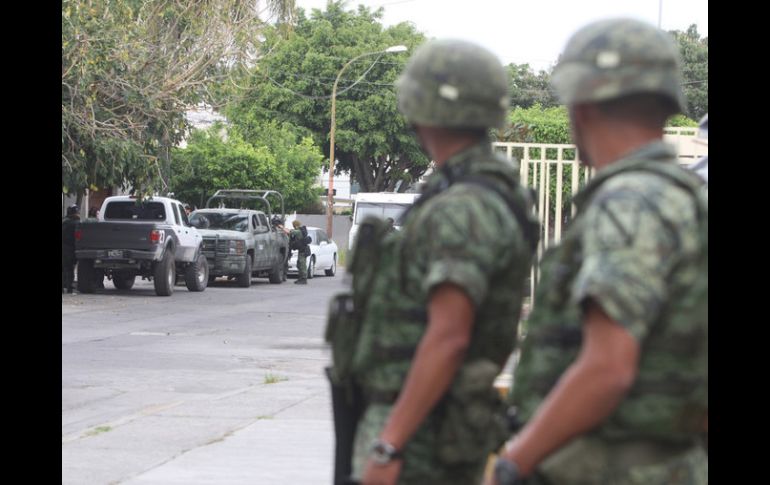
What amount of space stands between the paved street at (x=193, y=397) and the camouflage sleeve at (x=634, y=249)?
16.4 feet

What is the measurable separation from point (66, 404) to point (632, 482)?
8354 mm

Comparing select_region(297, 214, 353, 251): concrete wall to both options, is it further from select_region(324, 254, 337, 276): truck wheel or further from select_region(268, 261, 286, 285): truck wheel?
select_region(268, 261, 286, 285): truck wheel

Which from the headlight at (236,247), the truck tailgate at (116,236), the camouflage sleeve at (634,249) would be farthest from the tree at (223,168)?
the camouflage sleeve at (634,249)

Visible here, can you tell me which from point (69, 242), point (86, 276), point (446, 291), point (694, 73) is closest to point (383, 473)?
point (446, 291)

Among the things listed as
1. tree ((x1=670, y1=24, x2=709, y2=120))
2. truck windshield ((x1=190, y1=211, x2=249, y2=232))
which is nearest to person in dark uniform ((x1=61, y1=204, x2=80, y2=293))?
truck windshield ((x1=190, y1=211, x2=249, y2=232))

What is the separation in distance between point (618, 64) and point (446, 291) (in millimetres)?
631

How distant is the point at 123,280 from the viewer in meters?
25.8

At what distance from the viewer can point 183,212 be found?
2484 centimetres

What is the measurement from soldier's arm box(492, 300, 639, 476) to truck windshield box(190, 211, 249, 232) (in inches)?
1009

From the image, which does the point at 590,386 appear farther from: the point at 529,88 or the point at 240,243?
the point at 529,88

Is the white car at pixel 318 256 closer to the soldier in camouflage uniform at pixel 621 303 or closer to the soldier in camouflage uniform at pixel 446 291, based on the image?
the soldier in camouflage uniform at pixel 446 291

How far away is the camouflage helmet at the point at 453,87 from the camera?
3090 mm
